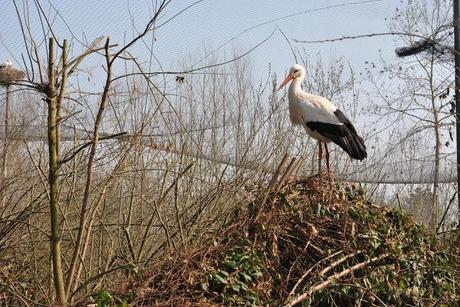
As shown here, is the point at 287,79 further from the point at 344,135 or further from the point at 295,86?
the point at 344,135

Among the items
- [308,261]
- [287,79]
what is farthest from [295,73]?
[308,261]

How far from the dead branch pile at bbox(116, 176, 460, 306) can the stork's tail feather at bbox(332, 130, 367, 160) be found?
6.07 feet

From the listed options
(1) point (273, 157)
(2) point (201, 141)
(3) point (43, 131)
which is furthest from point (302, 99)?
(3) point (43, 131)

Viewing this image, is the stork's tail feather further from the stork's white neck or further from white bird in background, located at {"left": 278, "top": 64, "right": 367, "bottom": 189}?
the stork's white neck

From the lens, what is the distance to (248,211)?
11.8ft

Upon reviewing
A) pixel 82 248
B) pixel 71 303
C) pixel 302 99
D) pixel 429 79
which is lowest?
pixel 71 303

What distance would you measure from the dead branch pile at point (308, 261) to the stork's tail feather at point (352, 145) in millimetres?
1851

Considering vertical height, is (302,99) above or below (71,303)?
above

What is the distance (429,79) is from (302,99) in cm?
348

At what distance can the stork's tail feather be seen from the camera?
571 centimetres

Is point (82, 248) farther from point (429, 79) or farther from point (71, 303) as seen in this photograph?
point (429, 79)

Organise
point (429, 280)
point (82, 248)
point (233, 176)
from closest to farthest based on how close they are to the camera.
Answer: point (82, 248), point (429, 280), point (233, 176)

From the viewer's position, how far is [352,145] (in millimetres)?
5750

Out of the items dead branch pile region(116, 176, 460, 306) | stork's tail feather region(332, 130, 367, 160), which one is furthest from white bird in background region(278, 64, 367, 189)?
dead branch pile region(116, 176, 460, 306)
